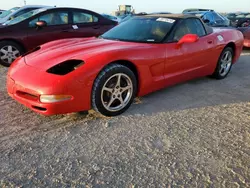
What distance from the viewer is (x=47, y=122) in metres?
3.04

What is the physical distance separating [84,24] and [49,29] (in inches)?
37.1

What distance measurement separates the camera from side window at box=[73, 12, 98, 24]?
21.9 feet

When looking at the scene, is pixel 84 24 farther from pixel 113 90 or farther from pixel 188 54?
pixel 113 90

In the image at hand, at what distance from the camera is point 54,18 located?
21.1ft

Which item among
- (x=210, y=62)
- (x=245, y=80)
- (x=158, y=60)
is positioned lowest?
(x=245, y=80)

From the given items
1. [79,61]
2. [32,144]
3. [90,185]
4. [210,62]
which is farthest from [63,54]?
[210,62]

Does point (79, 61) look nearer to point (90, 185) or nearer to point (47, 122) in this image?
point (47, 122)

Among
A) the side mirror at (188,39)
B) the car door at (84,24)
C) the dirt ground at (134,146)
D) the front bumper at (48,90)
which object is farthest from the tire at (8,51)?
the side mirror at (188,39)

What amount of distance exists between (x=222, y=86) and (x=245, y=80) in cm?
73

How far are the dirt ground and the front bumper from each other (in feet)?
0.76

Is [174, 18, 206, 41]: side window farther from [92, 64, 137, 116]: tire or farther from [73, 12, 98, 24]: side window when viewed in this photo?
[73, 12, 98, 24]: side window

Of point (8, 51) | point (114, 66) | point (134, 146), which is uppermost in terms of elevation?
point (114, 66)

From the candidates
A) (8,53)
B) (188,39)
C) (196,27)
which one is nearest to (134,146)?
(188,39)

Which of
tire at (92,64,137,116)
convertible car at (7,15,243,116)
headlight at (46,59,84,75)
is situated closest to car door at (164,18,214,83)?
convertible car at (7,15,243,116)
